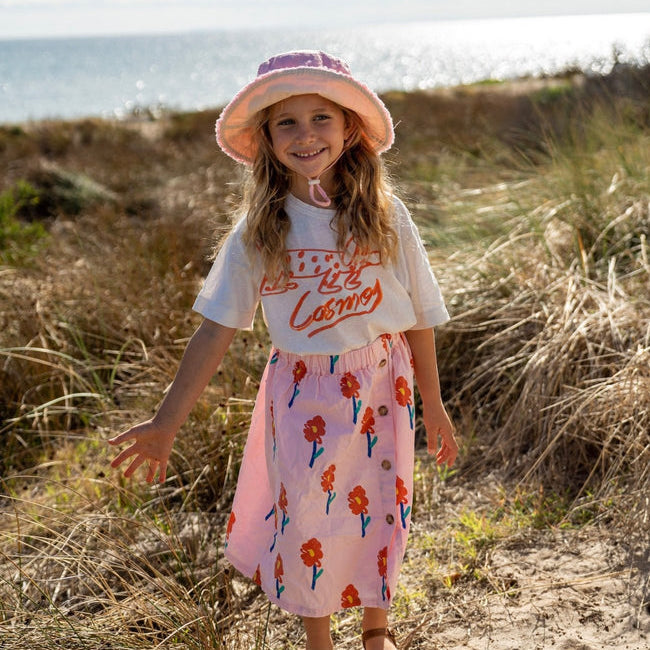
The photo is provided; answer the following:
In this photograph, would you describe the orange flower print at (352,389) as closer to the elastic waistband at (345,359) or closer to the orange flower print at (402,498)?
the elastic waistband at (345,359)

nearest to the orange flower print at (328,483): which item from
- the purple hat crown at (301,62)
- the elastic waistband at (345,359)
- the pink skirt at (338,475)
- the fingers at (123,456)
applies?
the pink skirt at (338,475)

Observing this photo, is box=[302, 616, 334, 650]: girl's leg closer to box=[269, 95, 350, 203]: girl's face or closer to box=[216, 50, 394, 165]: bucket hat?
box=[269, 95, 350, 203]: girl's face

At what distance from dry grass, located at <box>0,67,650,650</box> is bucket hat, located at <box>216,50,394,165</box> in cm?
102

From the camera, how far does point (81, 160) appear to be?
10.6m

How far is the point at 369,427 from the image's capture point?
1.96 meters

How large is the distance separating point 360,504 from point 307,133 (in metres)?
0.91

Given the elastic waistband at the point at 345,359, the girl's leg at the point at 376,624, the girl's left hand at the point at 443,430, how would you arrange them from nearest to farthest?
the elastic waistband at the point at 345,359 < the girl's leg at the point at 376,624 < the girl's left hand at the point at 443,430

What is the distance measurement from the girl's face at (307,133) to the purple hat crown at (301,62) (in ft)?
0.24

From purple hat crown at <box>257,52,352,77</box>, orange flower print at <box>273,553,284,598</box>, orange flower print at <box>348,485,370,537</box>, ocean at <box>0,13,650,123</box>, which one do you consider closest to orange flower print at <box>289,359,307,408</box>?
orange flower print at <box>348,485,370,537</box>

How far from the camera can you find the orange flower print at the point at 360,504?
1.95m

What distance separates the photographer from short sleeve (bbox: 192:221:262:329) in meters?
1.90

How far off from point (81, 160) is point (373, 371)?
9.59m

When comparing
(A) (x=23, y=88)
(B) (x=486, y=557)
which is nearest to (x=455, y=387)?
(B) (x=486, y=557)

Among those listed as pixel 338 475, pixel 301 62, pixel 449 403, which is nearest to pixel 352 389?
pixel 338 475
